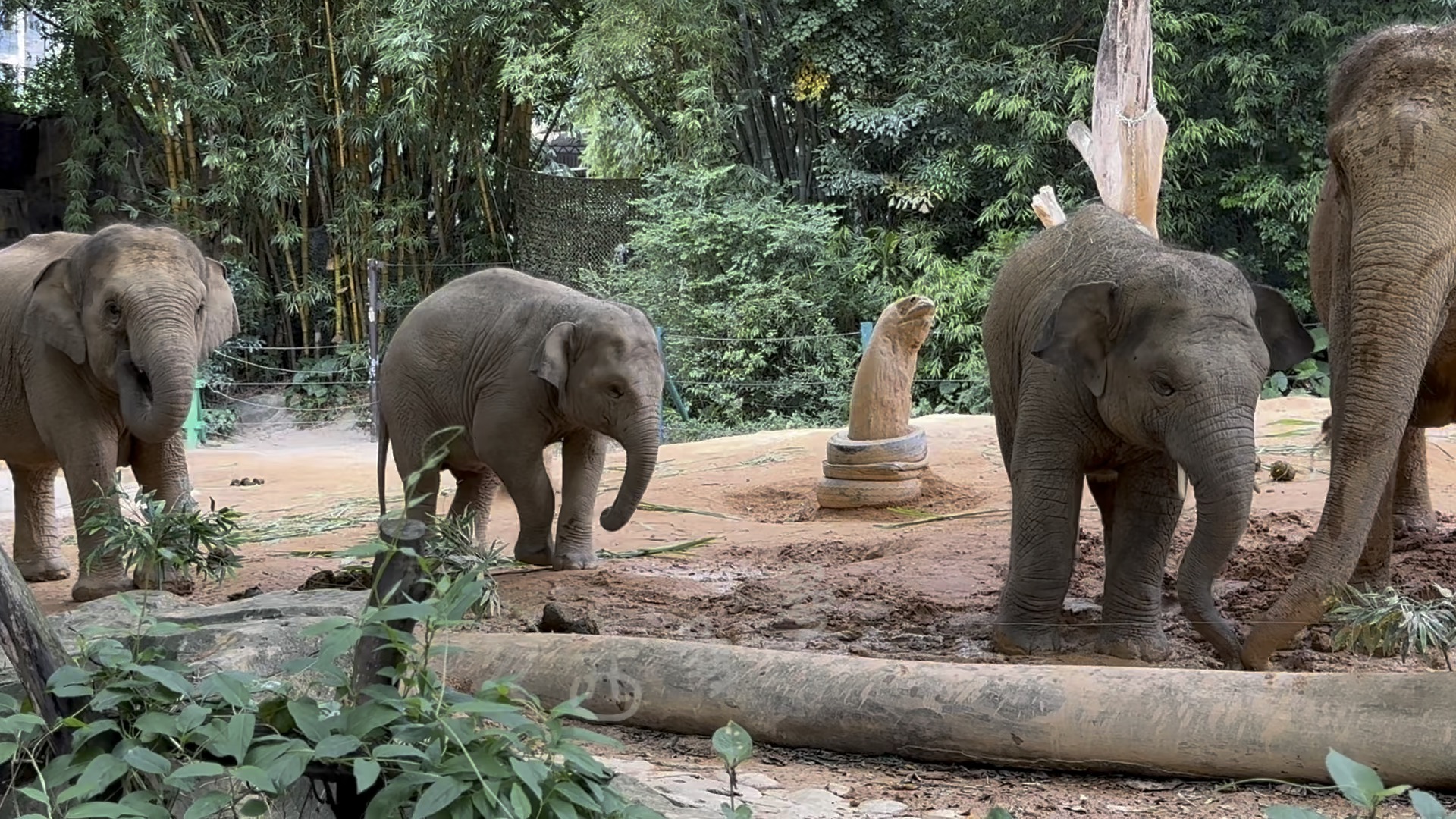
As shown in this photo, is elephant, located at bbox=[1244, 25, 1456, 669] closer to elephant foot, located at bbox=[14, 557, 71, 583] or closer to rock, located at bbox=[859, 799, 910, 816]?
rock, located at bbox=[859, 799, 910, 816]

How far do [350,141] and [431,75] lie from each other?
61.4 inches

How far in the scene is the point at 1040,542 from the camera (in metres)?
4.91

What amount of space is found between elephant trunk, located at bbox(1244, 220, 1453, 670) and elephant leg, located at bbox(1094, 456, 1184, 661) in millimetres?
623

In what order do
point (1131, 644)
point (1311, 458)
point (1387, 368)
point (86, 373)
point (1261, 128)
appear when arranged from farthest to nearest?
point (1261, 128)
point (1311, 458)
point (86, 373)
point (1131, 644)
point (1387, 368)

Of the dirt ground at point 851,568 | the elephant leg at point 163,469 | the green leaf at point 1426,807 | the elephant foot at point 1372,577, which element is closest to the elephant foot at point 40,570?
the dirt ground at point 851,568

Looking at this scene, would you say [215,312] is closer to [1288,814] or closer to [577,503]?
[577,503]

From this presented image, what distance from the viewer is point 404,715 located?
227 centimetres

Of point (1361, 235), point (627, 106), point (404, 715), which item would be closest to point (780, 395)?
point (627, 106)

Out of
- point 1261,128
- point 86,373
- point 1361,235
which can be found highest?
point 1261,128

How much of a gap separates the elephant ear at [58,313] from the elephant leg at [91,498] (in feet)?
1.28

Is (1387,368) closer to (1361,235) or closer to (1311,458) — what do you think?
(1361,235)

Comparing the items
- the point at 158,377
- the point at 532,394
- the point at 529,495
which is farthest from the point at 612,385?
the point at 158,377

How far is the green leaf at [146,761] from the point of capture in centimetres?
214

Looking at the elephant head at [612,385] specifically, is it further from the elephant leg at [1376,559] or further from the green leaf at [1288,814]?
the green leaf at [1288,814]
